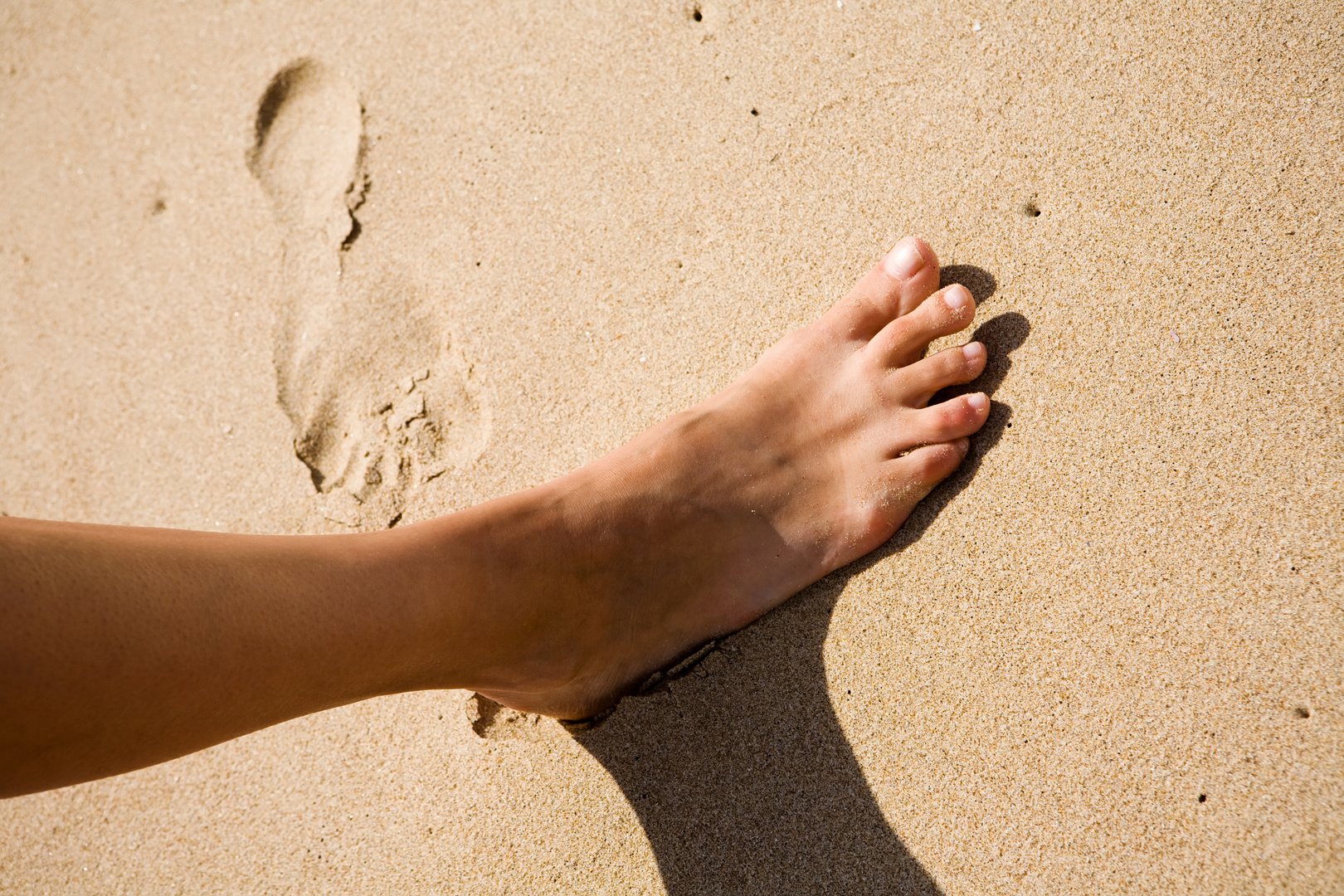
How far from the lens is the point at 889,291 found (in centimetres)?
150

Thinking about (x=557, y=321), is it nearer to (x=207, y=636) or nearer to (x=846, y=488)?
(x=846, y=488)

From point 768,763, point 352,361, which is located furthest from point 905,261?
point 352,361

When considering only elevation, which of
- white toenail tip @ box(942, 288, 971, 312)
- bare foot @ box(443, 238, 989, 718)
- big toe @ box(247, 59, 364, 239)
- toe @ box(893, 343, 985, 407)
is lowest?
bare foot @ box(443, 238, 989, 718)

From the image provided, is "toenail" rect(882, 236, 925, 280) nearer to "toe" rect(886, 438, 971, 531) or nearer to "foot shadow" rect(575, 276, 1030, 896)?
"foot shadow" rect(575, 276, 1030, 896)

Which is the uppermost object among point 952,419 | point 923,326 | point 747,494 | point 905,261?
point 905,261

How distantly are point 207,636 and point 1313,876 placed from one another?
1445 millimetres

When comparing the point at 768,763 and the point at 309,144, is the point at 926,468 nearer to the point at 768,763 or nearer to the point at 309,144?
the point at 768,763

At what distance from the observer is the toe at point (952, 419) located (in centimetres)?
142

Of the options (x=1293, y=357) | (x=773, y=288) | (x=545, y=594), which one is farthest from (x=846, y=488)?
(x=1293, y=357)

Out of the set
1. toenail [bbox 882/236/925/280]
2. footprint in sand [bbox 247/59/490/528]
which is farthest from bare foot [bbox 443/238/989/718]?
footprint in sand [bbox 247/59/490/528]

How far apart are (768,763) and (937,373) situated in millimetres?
712

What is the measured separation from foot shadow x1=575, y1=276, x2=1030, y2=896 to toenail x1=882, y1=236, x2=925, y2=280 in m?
0.12

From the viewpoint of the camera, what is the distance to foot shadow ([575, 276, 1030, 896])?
1328mm

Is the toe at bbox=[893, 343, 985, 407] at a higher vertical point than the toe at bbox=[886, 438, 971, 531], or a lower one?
higher
